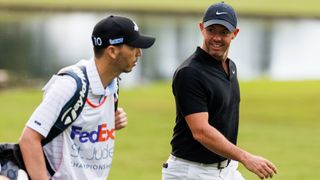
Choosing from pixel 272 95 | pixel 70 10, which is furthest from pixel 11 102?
pixel 70 10

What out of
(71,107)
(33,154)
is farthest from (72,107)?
(33,154)

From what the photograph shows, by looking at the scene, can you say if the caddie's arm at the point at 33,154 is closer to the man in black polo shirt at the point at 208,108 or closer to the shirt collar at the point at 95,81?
the shirt collar at the point at 95,81

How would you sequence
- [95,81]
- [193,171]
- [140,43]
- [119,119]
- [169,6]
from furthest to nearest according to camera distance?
1. [169,6]
2. [193,171]
3. [119,119]
4. [140,43]
5. [95,81]

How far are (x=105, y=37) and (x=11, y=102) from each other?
1585cm

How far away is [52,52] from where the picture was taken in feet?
113

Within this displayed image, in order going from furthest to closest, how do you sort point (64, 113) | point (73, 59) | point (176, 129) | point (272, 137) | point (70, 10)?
point (70, 10) → point (73, 59) → point (272, 137) → point (176, 129) → point (64, 113)

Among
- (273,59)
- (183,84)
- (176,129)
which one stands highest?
(183,84)

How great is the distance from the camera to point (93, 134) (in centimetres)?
457

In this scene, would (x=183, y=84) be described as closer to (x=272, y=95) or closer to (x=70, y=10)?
(x=272, y=95)

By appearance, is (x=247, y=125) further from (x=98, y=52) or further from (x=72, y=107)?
(x=72, y=107)

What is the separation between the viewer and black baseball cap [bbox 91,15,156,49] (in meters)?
4.61

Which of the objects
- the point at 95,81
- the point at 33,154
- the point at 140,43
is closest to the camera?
the point at 33,154

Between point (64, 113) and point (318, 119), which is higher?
point (64, 113)

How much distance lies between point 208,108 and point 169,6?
2411 inches
